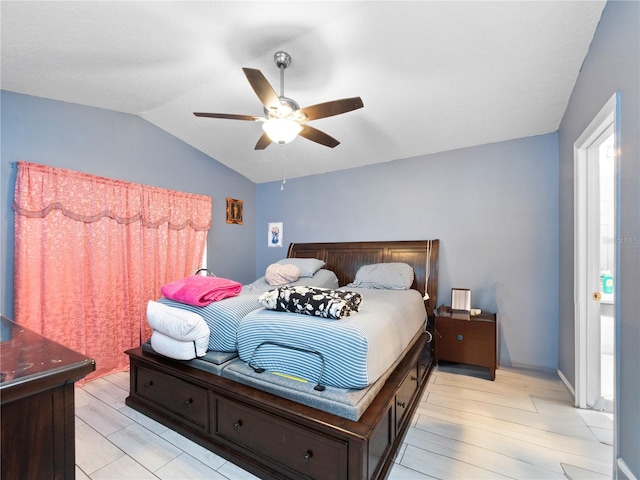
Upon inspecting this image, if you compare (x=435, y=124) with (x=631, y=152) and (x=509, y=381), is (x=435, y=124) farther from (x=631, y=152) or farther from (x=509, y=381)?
(x=509, y=381)

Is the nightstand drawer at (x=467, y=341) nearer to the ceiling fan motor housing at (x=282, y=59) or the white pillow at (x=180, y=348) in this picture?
the white pillow at (x=180, y=348)

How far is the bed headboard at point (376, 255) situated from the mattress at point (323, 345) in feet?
5.07

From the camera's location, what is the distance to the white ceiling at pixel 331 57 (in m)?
1.72

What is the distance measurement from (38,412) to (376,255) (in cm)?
323

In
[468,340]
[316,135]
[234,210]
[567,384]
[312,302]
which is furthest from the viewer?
[234,210]

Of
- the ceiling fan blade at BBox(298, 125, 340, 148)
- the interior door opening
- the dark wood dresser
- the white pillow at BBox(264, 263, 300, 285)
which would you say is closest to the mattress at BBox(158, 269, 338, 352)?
the dark wood dresser

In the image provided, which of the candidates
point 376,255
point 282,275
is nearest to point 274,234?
point 282,275

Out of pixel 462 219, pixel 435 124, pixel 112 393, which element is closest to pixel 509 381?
pixel 462 219

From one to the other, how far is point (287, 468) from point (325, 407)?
41 cm

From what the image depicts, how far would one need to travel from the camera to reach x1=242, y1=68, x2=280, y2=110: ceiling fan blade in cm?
163

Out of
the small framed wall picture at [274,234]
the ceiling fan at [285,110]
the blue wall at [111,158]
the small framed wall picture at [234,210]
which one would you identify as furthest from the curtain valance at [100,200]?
the ceiling fan at [285,110]

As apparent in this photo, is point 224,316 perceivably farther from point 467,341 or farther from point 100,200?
point 467,341

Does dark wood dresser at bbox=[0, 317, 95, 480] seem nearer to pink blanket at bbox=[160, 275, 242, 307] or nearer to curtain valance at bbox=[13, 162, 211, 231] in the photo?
pink blanket at bbox=[160, 275, 242, 307]

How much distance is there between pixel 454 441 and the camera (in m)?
1.84
